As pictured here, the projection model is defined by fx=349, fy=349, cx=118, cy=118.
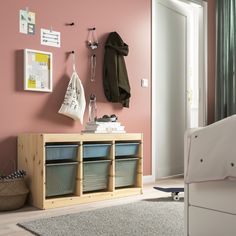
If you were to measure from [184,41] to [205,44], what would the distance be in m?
0.30

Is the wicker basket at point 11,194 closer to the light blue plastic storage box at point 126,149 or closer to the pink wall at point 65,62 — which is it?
the pink wall at point 65,62

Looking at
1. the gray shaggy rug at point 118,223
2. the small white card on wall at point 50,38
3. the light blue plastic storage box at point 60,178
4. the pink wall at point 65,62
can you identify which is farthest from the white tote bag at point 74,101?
the gray shaggy rug at point 118,223

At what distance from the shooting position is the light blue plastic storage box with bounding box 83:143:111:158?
2918mm

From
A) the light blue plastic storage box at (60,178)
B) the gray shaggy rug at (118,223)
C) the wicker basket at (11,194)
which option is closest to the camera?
the gray shaggy rug at (118,223)

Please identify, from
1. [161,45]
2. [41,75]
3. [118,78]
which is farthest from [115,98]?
[161,45]

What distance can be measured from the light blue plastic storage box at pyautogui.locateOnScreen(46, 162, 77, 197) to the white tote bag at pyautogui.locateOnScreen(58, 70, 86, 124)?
54cm

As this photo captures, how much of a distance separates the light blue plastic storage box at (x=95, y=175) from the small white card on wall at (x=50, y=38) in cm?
112

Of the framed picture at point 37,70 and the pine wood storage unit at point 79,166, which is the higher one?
the framed picture at point 37,70

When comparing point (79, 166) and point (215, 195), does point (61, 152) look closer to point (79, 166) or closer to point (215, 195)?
point (79, 166)

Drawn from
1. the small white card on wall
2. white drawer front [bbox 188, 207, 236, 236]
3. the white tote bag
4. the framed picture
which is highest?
the small white card on wall

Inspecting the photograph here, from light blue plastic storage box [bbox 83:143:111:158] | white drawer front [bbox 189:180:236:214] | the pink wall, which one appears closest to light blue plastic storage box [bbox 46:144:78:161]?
light blue plastic storage box [bbox 83:143:111:158]

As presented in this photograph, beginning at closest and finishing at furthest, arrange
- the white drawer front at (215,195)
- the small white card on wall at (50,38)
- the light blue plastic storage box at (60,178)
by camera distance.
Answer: the white drawer front at (215,195) < the light blue plastic storage box at (60,178) < the small white card on wall at (50,38)

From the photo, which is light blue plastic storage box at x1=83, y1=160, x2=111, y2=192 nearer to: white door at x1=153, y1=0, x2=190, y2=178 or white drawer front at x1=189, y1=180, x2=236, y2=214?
white door at x1=153, y1=0, x2=190, y2=178

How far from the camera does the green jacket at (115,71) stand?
11.4ft
